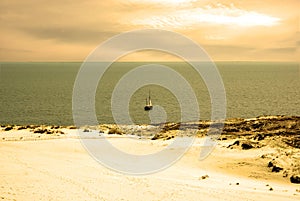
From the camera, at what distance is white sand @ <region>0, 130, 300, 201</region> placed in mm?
19953

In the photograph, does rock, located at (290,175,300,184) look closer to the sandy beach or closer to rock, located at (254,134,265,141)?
the sandy beach

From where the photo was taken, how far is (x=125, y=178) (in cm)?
2373

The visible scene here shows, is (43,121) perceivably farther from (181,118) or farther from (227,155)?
(227,155)

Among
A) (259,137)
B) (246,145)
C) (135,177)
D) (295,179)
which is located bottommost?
(295,179)

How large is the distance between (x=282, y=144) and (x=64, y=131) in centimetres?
2851

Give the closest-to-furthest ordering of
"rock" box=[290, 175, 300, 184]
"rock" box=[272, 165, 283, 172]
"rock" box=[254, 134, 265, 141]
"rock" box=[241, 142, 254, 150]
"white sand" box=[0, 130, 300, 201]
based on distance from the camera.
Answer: "white sand" box=[0, 130, 300, 201] → "rock" box=[290, 175, 300, 184] → "rock" box=[272, 165, 283, 172] → "rock" box=[241, 142, 254, 150] → "rock" box=[254, 134, 265, 141]

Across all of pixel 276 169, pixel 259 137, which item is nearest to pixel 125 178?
pixel 276 169

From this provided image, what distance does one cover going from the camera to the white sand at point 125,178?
19953 millimetres

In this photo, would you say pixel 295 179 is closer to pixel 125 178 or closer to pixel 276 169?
pixel 276 169

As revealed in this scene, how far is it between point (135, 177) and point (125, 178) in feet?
2.86

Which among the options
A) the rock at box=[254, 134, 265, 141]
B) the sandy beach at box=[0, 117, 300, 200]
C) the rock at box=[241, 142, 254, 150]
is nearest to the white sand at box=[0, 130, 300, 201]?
the sandy beach at box=[0, 117, 300, 200]

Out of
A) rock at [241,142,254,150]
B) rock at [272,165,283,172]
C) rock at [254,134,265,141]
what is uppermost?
rock at [254,134,265,141]

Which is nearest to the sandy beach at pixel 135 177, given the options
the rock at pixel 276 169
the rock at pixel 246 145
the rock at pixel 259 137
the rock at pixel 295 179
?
the rock at pixel 276 169

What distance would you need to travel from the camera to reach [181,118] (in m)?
80.0
